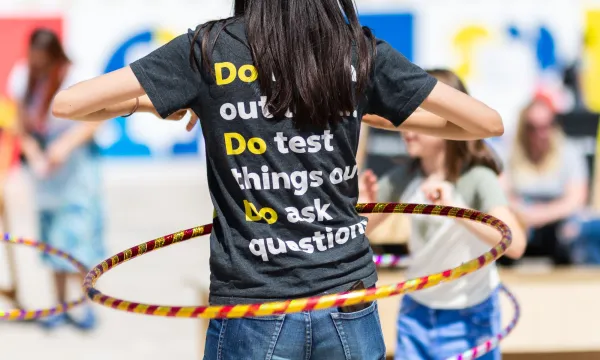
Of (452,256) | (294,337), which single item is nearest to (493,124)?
(294,337)

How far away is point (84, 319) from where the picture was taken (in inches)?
292

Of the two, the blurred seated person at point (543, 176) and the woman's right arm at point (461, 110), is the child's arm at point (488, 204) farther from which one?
the blurred seated person at point (543, 176)

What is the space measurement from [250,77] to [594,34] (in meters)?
6.35

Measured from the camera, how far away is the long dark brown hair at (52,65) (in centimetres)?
737

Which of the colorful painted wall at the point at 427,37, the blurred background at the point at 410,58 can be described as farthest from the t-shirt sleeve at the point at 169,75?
the colorful painted wall at the point at 427,37

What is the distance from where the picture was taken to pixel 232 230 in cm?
244

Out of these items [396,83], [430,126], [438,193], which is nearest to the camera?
[396,83]

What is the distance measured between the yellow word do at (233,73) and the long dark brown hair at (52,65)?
526cm

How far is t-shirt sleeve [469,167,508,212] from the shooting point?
3.85m

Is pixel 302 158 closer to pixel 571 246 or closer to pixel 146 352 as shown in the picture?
pixel 146 352

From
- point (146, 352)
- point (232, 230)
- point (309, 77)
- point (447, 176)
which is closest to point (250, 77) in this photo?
point (309, 77)

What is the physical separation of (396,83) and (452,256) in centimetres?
166

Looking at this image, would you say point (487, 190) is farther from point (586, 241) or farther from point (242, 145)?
point (586, 241)

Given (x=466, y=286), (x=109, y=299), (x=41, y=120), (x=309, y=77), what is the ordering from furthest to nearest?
(x=41, y=120) → (x=466, y=286) → (x=109, y=299) → (x=309, y=77)
